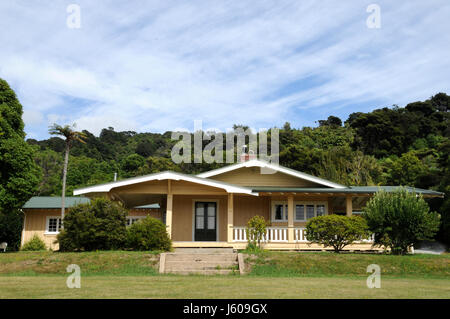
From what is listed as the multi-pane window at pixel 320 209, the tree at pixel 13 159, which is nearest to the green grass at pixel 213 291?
the multi-pane window at pixel 320 209

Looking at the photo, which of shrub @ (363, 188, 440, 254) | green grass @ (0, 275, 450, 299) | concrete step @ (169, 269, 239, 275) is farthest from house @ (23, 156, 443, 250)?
green grass @ (0, 275, 450, 299)

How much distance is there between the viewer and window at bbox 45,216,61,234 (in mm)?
29628

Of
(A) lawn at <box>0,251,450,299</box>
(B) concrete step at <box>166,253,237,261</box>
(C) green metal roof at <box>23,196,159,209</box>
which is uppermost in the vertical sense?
(C) green metal roof at <box>23,196,159,209</box>

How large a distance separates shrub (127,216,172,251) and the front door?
15.7 feet

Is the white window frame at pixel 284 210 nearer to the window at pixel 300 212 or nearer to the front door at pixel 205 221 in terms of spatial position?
the window at pixel 300 212

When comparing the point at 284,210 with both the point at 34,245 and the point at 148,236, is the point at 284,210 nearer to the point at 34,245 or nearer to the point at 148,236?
the point at 148,236

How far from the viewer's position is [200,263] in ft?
53.9

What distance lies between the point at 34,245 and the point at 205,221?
1192 cm

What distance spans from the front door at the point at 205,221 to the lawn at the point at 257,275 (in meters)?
6.66

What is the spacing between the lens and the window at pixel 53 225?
29628mm

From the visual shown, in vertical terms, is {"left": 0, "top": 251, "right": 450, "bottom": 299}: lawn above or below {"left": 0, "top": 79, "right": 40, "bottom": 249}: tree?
below

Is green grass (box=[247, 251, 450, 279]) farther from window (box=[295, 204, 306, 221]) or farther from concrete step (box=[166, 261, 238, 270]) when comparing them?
window (box=[295, 204, 306, 221])

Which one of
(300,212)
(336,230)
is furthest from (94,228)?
(300,212)
